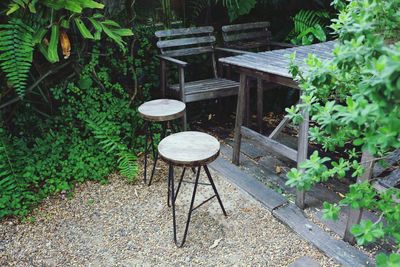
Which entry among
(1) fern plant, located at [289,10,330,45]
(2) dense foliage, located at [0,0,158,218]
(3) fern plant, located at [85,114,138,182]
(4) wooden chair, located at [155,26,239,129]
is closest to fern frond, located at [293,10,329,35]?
(1) fern plant, located at [289,10,330,45]

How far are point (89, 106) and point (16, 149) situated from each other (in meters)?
0.76

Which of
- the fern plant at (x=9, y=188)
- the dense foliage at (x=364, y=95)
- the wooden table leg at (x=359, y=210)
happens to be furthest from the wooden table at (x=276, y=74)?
the fern plant at (x=9, y=188)

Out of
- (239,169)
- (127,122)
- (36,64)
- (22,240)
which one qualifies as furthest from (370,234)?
(36,64)

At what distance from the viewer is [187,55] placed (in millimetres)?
4047

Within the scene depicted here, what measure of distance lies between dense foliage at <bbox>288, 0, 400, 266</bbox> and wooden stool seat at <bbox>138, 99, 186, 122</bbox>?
1231 mm

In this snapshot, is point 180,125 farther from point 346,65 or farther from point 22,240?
point 346,65

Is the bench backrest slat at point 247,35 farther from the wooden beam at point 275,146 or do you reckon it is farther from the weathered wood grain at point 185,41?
the wooden beam at point 275,146

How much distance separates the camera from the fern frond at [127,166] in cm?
297

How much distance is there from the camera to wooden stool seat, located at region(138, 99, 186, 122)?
8.92 ft

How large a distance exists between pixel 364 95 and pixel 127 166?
2320mm

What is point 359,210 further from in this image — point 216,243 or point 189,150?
point 189,150

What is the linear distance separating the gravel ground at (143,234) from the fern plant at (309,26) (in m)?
2.05

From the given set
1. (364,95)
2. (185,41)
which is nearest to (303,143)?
(364,95)

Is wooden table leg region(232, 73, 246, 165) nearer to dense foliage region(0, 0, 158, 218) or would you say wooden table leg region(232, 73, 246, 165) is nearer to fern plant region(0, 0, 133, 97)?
dense foliage region(0, 0, 158, 218)
